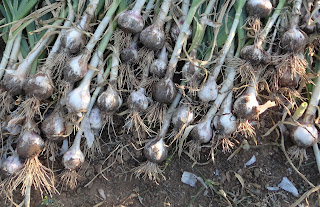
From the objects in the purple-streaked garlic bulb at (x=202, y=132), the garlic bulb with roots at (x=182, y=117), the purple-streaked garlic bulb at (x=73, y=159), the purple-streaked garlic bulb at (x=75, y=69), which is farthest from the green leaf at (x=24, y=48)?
the purple-streaked garlic bulb at (x=202, y=132)

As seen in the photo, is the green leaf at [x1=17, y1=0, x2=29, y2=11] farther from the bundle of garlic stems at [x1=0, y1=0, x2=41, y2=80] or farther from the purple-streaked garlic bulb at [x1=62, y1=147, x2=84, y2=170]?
the purple-streaked garlic bulb at [x1=62, y1=147, x2=84, y2=170]

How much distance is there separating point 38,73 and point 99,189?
1.90ft

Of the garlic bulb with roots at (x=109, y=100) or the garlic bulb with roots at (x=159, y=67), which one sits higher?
the garlic bulb with roots at (x=159, y=67)

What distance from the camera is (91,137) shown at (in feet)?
4.96

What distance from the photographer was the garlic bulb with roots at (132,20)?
4.93 feet

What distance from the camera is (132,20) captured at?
4.92ft

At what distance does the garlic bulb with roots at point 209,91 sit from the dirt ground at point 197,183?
0.26 m

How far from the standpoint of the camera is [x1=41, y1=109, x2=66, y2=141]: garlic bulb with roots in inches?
56.2

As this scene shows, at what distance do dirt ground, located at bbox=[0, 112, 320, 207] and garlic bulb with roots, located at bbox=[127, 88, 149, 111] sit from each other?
17 centimetres

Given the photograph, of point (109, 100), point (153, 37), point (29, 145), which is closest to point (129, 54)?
point (153, 37)

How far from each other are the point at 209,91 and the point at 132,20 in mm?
475

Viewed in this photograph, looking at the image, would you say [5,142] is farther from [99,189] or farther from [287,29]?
[287,29]

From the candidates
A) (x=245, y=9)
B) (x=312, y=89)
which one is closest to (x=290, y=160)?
(x=312, y=89)

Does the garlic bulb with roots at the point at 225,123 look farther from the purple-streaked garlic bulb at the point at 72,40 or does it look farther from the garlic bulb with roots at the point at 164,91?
the purple-streaked garlic bulb at the point at 72,40
